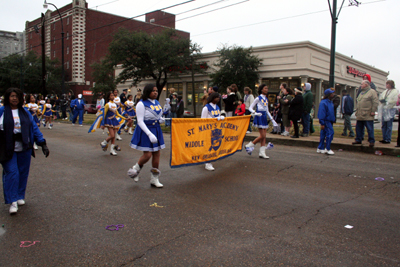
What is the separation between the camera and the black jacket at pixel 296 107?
11.4 metres

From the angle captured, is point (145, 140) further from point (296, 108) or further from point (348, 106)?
point (348, 106)

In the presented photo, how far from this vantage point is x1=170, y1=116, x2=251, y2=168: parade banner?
19.9ft

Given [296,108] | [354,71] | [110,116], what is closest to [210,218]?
[110,116]

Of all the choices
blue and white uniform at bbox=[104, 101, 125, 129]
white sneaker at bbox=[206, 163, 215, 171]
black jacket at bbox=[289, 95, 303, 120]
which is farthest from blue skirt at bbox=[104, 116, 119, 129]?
black jacket at bbox=[289, 95, 303, 120]

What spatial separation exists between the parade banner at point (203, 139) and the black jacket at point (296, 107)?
170 inches

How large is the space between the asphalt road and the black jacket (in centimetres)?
451

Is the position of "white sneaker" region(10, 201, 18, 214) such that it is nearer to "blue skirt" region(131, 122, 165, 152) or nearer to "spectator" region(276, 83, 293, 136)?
"blue skirt" region(131, 122, 165, 152)

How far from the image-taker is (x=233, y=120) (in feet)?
24.7

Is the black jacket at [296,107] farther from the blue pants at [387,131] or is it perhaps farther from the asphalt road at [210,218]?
the asphalt road at [210,218]

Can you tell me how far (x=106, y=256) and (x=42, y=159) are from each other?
20.2ft

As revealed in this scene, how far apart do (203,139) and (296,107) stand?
6.06m

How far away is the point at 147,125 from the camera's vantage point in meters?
5.46

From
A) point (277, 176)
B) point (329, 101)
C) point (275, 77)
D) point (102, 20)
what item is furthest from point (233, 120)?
point (102, 20)

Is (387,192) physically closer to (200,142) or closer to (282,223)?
(282,223)
